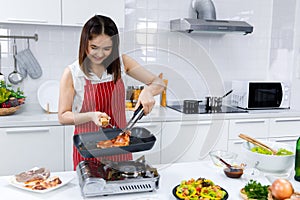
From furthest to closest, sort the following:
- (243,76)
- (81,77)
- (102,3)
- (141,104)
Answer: (243,76)
(102,3)
(81,77)
(141,104)

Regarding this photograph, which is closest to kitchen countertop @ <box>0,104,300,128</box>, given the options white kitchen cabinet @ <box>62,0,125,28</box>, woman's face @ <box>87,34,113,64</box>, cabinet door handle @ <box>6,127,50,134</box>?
cabinet door handle @ <box>6,127,50,134</box>

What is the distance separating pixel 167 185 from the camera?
1.52 metres

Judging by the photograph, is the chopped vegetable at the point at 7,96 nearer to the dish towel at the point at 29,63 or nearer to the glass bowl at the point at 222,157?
the dish towel at the point at 29,63

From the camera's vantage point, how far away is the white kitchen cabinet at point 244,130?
3.16 metres

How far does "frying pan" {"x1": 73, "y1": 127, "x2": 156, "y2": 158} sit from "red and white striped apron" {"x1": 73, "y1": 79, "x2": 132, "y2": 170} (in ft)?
0.95

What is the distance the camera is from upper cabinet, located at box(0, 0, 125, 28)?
2662 millimetres

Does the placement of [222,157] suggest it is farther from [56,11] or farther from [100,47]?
[56,11]

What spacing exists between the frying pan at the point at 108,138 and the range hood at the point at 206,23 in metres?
1.70

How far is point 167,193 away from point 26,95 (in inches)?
82.1

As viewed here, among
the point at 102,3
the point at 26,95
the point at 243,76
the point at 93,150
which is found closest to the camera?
the point at 93,150

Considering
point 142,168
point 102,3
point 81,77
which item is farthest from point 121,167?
point 102,3

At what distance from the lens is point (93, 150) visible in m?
1.41

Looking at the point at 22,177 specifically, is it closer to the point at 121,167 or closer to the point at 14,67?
the point at 121,167

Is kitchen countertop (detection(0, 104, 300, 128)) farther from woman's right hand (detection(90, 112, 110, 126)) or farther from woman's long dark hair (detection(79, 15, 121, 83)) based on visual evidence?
woman's right hand (detection(90, 112, 110, 126))
